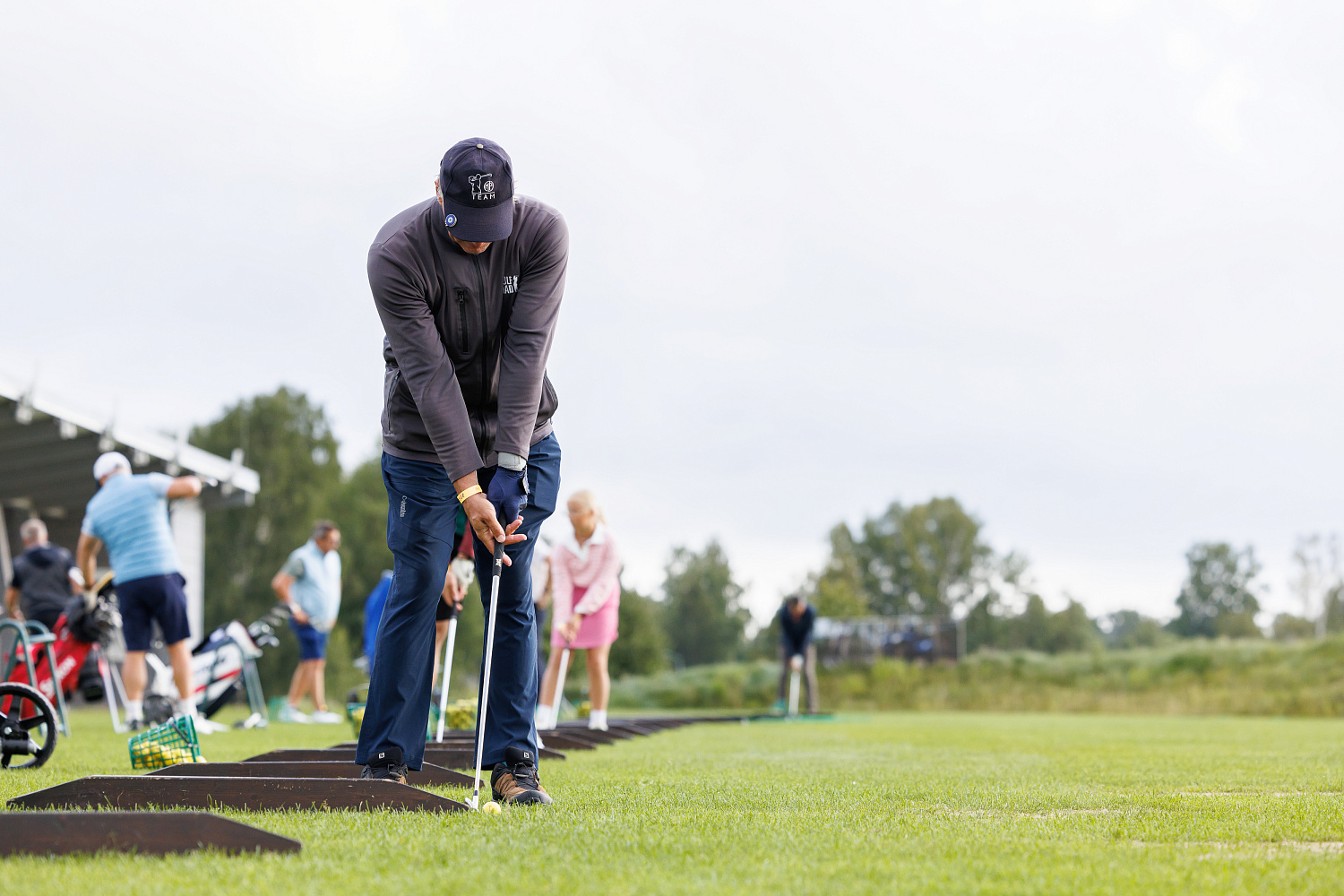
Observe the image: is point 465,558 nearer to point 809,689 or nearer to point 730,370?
point 809,689

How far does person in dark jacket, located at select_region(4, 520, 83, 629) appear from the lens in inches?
424

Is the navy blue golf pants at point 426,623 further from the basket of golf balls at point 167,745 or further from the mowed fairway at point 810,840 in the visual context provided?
the basket of golf balls at point 167,745

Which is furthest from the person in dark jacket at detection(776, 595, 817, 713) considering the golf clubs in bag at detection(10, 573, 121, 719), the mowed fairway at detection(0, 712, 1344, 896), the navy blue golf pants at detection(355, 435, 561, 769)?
the navy blue golf pants at detection(355, 435, 561, 769)

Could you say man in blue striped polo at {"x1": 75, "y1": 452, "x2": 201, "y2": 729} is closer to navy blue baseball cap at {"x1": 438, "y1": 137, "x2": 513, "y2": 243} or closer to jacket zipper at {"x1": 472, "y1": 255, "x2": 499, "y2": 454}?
jacket zipper at {"x1": 472, "y1": 255, "x2": 499, "y2": 454}

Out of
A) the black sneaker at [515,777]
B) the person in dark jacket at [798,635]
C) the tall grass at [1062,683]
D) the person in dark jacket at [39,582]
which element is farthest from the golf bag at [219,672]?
the tall grass at [1062,683]

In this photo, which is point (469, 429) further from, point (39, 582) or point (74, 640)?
point (39, 582)

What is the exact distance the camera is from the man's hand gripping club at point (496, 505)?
11.2 ft

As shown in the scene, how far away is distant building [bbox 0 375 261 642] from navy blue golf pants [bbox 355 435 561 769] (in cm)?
996

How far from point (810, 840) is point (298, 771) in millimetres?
2156

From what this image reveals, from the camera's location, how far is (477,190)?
3.30 meters

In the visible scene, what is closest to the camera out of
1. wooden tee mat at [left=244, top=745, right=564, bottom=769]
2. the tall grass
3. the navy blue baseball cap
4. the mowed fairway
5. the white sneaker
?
the mowed fairway

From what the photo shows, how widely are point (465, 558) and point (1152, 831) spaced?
14.9ft

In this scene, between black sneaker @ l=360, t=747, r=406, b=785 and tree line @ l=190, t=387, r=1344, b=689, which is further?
tree line @ l=190, t=387, r=1344, b=689

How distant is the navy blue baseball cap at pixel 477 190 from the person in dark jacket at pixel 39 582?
9.11 m
